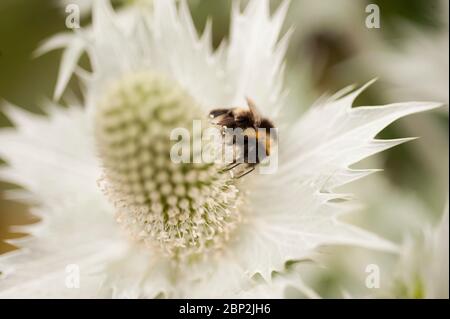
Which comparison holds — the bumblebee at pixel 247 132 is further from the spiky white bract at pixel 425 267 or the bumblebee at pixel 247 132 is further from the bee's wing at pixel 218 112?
the spiky white bract at pixel 425 267

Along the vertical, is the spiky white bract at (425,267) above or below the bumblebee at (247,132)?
below

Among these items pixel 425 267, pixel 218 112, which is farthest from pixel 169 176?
pixel 425 267

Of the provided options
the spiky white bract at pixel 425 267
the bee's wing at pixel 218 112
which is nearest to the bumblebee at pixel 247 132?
the bee's wing at pixel 218 112

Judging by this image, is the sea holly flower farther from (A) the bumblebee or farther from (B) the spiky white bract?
(B) the spiky white bract

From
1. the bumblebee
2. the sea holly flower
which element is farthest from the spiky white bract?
the bumblebee

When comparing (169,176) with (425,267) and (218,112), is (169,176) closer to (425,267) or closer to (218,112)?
(218,112)
